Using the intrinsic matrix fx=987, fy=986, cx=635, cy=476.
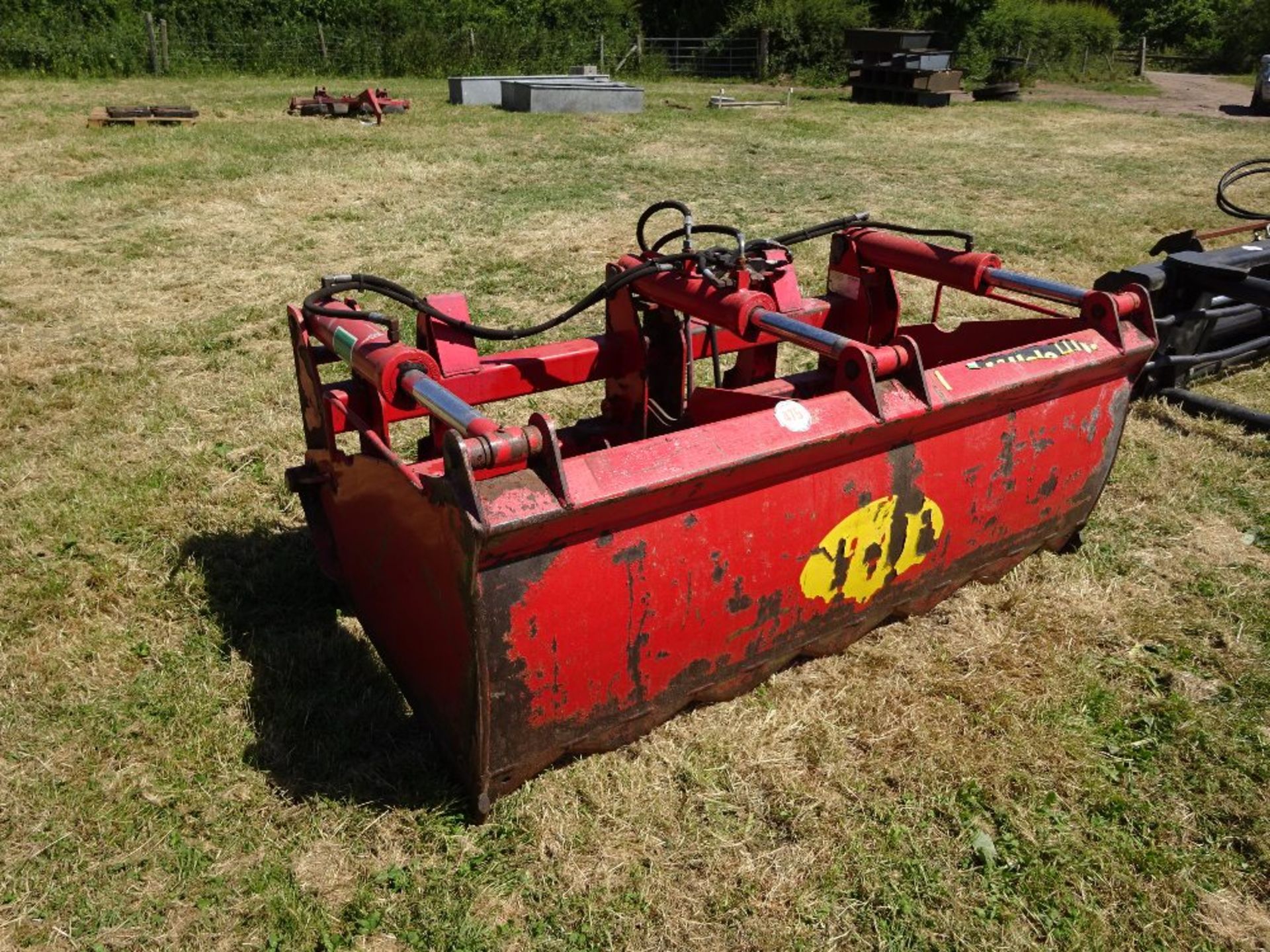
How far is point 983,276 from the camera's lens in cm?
335

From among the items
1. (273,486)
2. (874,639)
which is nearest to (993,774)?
(874,639)

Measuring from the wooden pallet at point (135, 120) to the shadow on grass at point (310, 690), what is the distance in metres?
11.5

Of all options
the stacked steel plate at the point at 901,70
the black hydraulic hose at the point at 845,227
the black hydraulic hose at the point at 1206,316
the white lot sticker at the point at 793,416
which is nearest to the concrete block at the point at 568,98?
the stacked steel plate at the point at 901,70

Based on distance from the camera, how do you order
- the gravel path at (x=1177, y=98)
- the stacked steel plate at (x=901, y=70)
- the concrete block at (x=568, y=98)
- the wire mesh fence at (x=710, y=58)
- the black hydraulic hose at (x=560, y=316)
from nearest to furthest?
the black hydraulic hose at (x=560, y=316)
the concrete block at (x=568, y=98)
the stacked steel plate at (x=901, y=70)
the gravel path at (x=1177, y=98)
the wire mesh fence at (x=710, y=58)

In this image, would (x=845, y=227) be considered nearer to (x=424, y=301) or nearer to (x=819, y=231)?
(x=819, y=231)

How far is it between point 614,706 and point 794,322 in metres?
1.13

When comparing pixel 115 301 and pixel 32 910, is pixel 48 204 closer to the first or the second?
pixel 115 301

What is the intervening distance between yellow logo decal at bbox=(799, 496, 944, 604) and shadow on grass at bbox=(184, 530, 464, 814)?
1.11 m

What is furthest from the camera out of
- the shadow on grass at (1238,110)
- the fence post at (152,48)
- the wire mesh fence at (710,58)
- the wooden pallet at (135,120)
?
the wire mesh fence at (710,58)

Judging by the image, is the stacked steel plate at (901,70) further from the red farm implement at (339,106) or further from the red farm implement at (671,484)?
the red farm implement at (671,484)

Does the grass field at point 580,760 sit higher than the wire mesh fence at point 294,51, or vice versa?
the wire mesh fence at point 294,51

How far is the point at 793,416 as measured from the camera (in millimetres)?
2398

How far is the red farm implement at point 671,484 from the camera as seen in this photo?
2.14 m

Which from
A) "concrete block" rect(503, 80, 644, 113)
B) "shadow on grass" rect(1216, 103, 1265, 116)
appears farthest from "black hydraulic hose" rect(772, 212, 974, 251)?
"shadow on grass" rect(1216, 103, 1265, 116)
